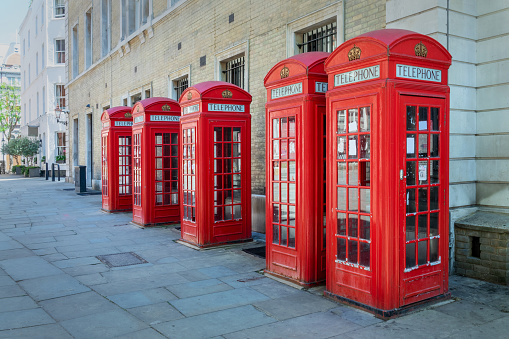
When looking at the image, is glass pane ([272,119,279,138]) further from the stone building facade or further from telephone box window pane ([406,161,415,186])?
the stone building facade

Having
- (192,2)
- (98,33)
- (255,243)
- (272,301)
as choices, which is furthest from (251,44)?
(98,33)

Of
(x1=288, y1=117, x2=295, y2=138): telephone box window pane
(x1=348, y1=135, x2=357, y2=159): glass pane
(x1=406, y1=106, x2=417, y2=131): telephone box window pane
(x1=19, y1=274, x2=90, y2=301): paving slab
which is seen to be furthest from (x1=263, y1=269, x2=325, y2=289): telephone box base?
(x1=19, y1=274, x2=90, y2=301): paving slab

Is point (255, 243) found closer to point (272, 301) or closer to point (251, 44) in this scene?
point (272, 301)

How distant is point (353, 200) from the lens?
5066 mm

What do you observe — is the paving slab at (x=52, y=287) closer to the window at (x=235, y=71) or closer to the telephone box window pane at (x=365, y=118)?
the telephone box window pane at (x=365, y=118)

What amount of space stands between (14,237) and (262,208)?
540 centimetres

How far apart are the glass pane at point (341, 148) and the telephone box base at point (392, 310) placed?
1617mm

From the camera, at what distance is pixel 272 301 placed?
5262 millimetres

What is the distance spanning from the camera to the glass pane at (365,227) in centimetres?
492

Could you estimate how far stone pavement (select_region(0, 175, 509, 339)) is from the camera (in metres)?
4.38

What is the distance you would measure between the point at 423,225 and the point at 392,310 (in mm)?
1017

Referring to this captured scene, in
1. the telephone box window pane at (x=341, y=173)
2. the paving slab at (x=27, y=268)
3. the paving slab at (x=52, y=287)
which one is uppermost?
the telephone box window pane at (x=341, y=173)

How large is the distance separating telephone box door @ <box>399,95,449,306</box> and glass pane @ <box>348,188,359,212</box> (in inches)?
20.0

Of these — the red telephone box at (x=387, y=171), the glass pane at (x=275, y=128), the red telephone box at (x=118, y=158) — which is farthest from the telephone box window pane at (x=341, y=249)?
the red telephone box at (x=118, y=158)
